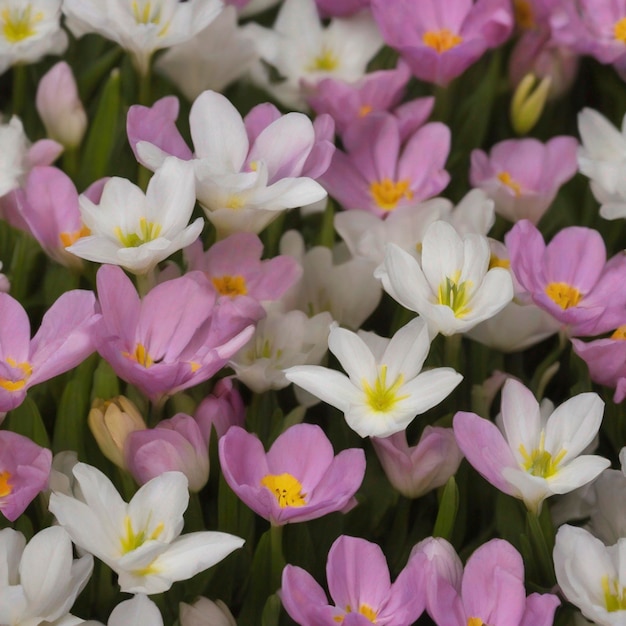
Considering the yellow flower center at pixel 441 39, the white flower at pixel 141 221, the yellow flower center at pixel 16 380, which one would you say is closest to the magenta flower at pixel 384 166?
the yellow flower center at pixel 441 39

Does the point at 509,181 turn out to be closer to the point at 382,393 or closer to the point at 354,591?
the point at 382,393

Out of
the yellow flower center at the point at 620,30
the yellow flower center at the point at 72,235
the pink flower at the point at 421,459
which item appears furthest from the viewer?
the yellow flower center at the point at 620,30

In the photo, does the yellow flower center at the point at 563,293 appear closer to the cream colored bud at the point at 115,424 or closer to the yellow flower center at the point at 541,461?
the yellow flower center at the point at 541,461

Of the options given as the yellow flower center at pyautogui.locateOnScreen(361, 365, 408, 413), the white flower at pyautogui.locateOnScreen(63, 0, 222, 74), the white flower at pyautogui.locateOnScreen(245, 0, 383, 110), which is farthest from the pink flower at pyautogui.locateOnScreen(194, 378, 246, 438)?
the white flower at pyautogui.locateOnScreen(245, 0, 383, 110)

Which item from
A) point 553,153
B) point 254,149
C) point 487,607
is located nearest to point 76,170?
point 254,149

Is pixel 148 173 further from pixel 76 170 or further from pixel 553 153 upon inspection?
pixel 553 153

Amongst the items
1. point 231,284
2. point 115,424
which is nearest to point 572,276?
point 231,284

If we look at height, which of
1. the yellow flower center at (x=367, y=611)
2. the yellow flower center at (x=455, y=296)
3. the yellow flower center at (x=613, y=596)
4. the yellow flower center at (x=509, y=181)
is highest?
the yellow flower center at (x=455, y=296)
